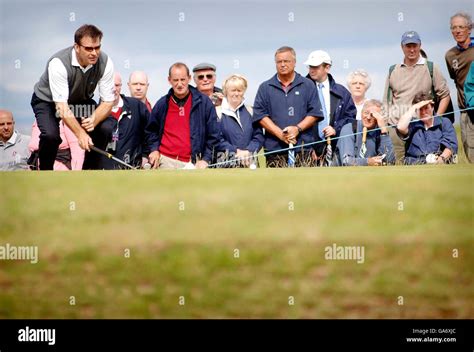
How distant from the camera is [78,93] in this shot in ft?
47.7

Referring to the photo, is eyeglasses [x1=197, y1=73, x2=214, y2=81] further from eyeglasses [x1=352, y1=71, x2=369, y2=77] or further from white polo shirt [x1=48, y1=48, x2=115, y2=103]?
eyeglasses [x1=352, y1=71, x2=369, y2=77]

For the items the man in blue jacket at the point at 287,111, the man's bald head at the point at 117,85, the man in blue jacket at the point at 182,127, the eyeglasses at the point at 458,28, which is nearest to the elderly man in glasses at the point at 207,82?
the man in blue jacket at the point at 182,127

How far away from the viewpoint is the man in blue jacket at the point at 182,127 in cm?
1423

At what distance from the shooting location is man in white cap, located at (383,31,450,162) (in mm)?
14586

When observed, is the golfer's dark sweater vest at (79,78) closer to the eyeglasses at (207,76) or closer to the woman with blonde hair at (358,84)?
the eyeglasses at (207,76)

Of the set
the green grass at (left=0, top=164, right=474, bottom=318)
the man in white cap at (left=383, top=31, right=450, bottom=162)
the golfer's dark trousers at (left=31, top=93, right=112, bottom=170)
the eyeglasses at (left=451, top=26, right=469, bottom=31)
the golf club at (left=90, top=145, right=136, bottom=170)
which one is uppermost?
the eyeglasses at (left=451, top=26, right=469, bottom=31)

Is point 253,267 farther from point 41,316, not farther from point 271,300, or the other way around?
point 41,316

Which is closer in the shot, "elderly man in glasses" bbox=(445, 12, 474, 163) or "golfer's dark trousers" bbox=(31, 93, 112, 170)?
"golfer's dark trousers" bbox=(31, 93, 112, 170)

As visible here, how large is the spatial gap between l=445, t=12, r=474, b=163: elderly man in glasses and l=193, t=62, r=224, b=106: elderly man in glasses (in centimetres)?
303

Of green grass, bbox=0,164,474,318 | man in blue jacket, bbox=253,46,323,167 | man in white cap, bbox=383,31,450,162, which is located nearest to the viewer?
green grass, bbox=0,164,474,318

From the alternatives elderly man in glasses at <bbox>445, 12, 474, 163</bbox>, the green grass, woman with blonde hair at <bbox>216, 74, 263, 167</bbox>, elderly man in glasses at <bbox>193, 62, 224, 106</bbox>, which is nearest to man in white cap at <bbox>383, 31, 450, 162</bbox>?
elderly man in glasses at <bbox>445, 12, 474, 163</bbox>

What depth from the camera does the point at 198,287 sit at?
45.0 feet

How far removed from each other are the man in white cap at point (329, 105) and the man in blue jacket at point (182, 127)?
1.31 metres

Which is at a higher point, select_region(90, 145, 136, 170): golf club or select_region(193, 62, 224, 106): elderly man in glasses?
select_region(193, 62, 224, 106): elderly man in glasses
